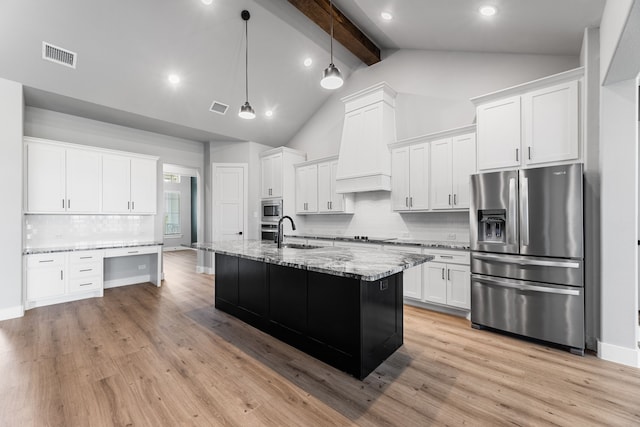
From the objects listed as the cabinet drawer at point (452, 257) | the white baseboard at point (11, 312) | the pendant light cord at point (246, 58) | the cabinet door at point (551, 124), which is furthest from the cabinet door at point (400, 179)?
the white baseboard at point (11, 312)

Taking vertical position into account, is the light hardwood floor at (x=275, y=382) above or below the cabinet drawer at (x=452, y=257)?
below

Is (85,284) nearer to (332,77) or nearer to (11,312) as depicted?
(11,312)

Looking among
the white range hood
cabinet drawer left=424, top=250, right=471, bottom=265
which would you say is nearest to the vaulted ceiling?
the white range hood

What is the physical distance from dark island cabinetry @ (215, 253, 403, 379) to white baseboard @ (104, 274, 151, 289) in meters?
3.55

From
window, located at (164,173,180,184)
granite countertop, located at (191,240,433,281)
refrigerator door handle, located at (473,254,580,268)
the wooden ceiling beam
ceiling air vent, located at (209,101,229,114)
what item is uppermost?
the wooden ceiling beam

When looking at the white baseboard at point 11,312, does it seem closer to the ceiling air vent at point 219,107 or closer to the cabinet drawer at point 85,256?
the cabinet drawer at point 85,256

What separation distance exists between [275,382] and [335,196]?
12.5 ft

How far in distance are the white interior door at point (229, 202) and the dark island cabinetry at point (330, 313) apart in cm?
325

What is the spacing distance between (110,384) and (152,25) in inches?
164

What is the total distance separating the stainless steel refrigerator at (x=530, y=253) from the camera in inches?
109

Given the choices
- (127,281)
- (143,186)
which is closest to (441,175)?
(143,186)

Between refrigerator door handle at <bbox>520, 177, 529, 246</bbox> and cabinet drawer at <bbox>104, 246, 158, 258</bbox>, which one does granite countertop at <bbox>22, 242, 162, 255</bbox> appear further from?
refrigerator door handle at <bbox>520, 177, 529, 246</bbox>

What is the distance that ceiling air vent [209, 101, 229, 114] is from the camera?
17.6ft

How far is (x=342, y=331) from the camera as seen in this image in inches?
94.3
